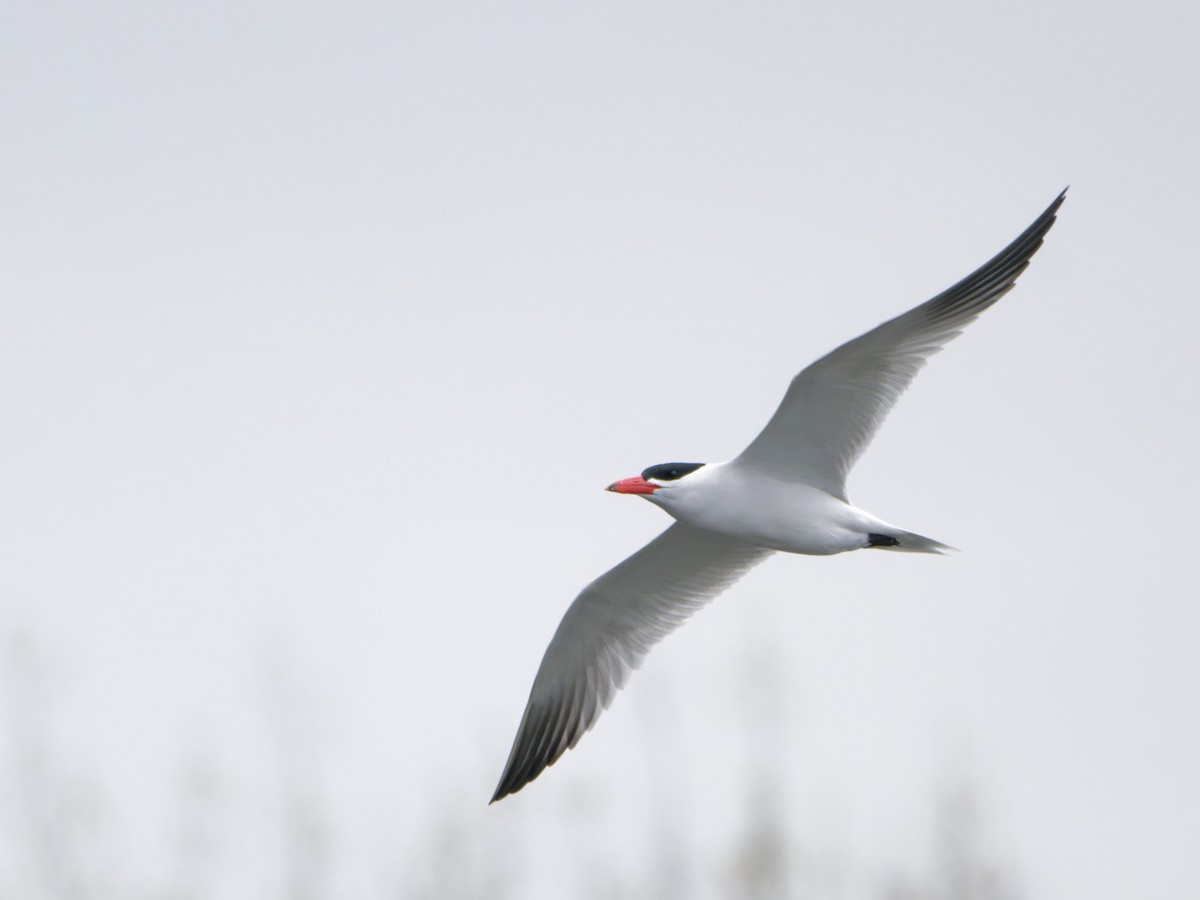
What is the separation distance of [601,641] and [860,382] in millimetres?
3120

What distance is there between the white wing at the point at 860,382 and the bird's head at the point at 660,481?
34cm

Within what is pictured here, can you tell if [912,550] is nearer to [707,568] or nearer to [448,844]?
[707,568]

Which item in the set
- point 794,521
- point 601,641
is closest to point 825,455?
point 794,521

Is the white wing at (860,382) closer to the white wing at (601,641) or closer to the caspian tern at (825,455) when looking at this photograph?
the caspian tern at (825,455)

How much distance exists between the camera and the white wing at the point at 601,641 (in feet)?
45.4

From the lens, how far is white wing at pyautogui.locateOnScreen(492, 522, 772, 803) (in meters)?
13.8

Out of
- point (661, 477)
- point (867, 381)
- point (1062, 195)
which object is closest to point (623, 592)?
point (661, 477)

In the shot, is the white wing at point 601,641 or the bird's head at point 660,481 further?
the white wing at point 601,641

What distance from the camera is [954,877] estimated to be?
83.9ft

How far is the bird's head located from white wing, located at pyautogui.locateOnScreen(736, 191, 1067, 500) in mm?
340

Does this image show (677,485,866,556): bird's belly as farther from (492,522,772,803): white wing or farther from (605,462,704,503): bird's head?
(492,522,772,803): white wing

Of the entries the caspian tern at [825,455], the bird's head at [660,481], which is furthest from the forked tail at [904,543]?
the bird's head at [660,481]

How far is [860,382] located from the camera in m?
12.0

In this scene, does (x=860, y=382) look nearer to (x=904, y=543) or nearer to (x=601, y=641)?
(x=904, y=543)
